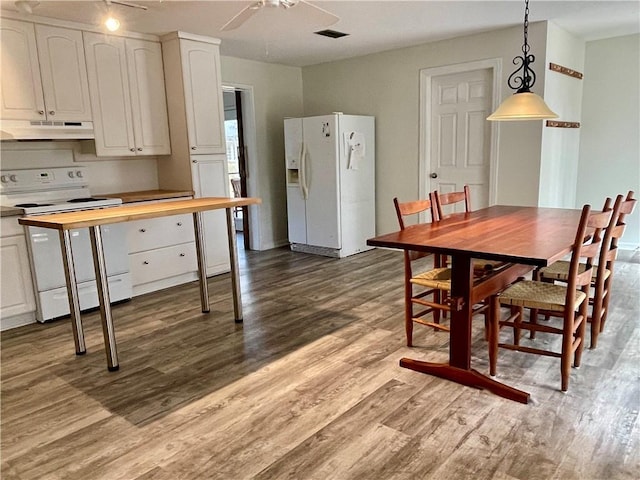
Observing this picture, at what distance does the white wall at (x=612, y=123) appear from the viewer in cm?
505

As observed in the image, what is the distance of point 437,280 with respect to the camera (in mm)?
2752

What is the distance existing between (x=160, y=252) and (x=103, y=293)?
65.7 inches

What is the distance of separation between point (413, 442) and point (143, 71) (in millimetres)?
3916

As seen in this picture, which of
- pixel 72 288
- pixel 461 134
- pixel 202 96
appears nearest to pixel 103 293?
pixel 72 288

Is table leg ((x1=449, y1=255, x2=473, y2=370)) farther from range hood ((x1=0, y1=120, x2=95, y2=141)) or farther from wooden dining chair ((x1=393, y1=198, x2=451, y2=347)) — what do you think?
range hood ((x1=0, y1=120, x2=95, y2=141))

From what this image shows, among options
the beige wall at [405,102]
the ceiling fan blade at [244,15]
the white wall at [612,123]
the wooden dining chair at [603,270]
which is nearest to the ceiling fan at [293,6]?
the ceiling fan blade at [244,15]

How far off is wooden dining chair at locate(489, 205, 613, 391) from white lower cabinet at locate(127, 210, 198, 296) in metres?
3.02

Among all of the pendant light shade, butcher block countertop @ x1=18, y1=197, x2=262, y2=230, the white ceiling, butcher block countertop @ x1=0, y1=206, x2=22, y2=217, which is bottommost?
butcher block countertop @ x1=0, y1=206, x2=22, y2=217

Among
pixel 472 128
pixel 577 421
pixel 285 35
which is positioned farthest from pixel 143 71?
pixel 577 421

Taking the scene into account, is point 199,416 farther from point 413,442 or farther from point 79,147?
point 79,147

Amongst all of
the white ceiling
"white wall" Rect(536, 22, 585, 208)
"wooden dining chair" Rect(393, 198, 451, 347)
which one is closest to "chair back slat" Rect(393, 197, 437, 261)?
"wooden dining chair" Rect(393, 198, 451, 347)

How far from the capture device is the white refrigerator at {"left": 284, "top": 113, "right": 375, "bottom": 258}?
5.23 metres

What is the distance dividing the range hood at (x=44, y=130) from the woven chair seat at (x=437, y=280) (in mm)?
2992

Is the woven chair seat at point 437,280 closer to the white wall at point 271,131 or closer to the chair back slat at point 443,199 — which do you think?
the chair back slat at point 443,199
